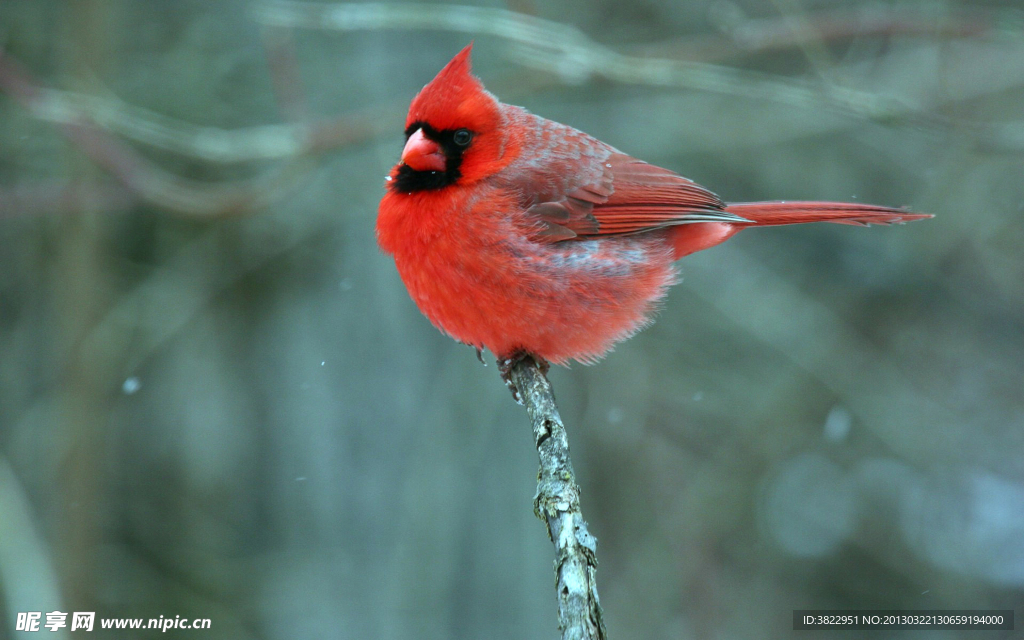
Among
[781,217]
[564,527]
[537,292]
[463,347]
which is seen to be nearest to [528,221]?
[537,292]

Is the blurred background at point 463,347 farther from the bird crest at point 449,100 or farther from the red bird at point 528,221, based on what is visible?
the bird crest at point 449,100

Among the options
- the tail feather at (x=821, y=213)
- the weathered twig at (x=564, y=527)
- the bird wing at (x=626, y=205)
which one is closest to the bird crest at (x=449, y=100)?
the bird wing at (x=626, y=205)

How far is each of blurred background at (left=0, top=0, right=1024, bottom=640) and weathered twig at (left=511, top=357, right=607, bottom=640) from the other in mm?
1993

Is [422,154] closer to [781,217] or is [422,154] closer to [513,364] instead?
[513,364]

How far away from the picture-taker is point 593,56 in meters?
3.99

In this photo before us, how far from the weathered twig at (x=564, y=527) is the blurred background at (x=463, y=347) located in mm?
1993

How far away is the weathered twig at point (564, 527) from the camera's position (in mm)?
1936

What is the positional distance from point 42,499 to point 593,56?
3520mm

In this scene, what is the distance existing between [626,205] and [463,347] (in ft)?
5.72

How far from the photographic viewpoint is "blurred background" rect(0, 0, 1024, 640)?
4227 mm

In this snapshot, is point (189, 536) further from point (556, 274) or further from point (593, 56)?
point (593, 56)

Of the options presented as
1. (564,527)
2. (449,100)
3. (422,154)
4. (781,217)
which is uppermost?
(449,100)

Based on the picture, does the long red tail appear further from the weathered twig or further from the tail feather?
the weathered twig

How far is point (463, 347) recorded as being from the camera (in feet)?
16.3
